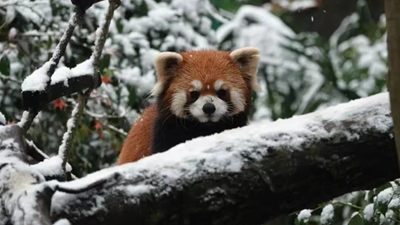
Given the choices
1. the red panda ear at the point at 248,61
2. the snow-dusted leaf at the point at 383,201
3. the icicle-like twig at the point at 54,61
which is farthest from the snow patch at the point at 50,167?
the red panda ear at the point at 248,61

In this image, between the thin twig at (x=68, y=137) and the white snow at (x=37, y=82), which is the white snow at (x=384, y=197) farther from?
the white snow at (x=37, y=82)

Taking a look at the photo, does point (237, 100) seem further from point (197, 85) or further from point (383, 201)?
point (383, 201)

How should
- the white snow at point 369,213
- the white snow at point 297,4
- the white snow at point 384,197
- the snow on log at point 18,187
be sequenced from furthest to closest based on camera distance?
the white snow at point 297,4 < the white snow at point 369,213 < the white snow at point 384,197 < the snow on log at point 18,187

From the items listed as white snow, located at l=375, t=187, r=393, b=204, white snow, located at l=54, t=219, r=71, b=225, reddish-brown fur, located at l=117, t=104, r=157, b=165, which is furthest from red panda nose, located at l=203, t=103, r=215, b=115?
white snow, located at l=54, t=219, r=71, b=225

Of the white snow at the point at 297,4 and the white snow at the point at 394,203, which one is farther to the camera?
the white snow at the point at 297,4

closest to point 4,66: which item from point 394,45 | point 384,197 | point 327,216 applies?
point 327,216

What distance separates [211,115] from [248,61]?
0.46m

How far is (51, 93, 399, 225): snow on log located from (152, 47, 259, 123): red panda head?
5.31 feet

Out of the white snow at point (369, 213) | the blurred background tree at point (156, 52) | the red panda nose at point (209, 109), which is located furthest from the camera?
the blurred background tree at point (156, 52)

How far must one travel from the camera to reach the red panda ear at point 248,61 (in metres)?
3.71

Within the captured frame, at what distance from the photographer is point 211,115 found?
343cm

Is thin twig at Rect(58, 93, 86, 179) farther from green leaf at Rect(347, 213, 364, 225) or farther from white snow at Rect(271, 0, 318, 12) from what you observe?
white snow at Rect(271, 0, 318, 12)

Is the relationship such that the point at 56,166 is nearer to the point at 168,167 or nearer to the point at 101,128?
the point at 168,167

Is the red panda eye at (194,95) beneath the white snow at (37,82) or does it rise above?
beneath
